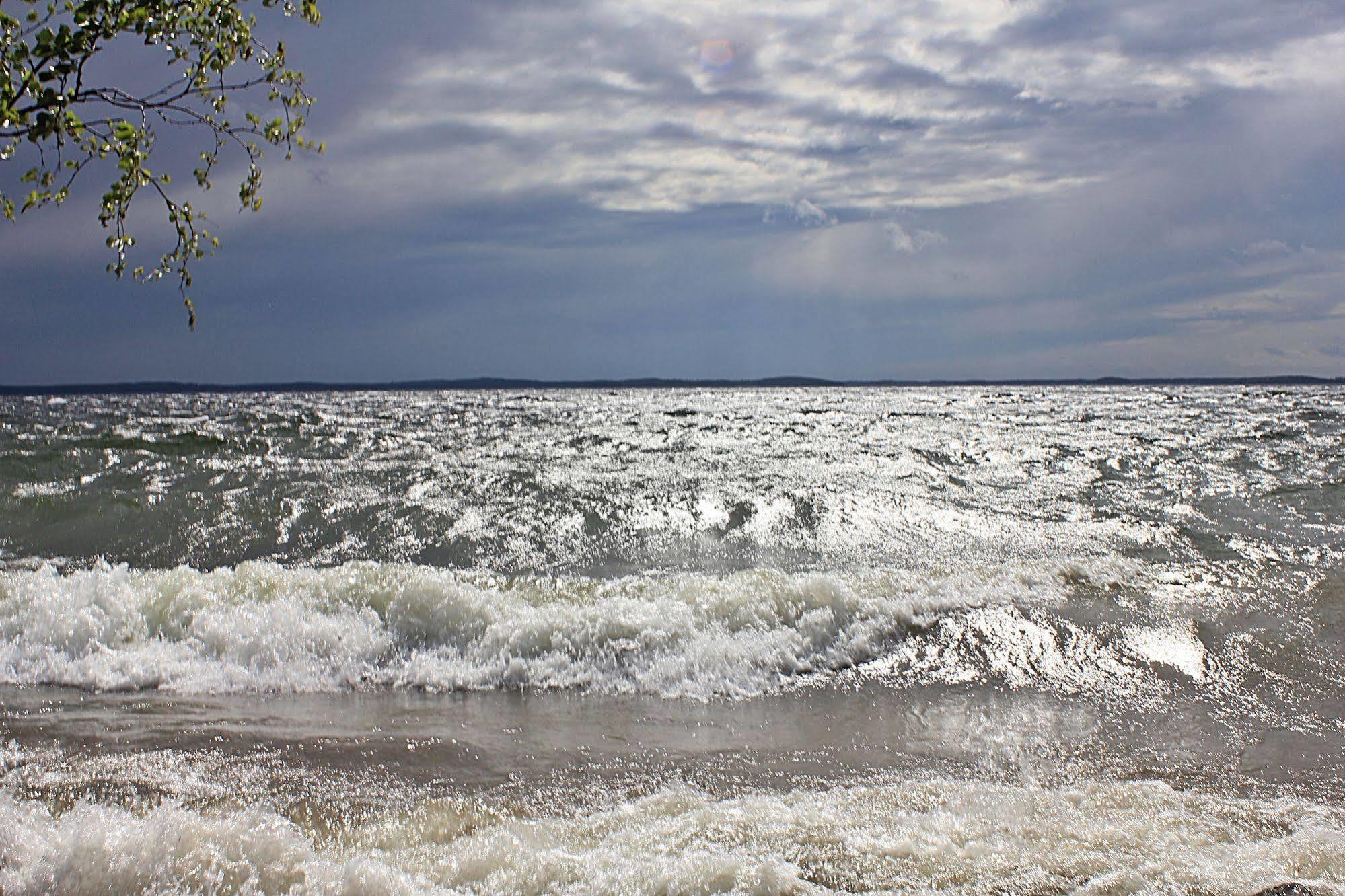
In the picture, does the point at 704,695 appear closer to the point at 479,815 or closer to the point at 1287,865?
the point at 479,815

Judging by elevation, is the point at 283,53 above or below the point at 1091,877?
A: above

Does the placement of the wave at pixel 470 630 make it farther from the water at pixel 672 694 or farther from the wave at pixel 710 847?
the wave at pixel 710 847

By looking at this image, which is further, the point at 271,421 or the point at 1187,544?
the point at 271,421

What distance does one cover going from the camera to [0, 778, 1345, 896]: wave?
3.89 m

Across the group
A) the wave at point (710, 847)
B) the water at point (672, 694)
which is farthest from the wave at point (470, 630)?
the wave at point (710, 847)

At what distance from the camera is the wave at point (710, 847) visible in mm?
3887

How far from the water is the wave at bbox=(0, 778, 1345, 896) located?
21mm

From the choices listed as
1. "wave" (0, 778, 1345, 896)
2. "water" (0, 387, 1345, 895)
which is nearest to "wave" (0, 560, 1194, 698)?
"water" (0, 387, 1345, 895)

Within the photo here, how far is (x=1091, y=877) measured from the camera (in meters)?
4.02

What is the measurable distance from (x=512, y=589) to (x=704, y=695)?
117 inches

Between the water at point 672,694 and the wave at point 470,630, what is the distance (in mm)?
41

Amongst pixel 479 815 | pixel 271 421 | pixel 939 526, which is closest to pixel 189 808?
pixel 479 815

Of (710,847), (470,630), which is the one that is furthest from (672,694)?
(710,847)

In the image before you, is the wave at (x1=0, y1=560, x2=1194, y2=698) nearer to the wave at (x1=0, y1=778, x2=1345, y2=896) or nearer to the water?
the water
